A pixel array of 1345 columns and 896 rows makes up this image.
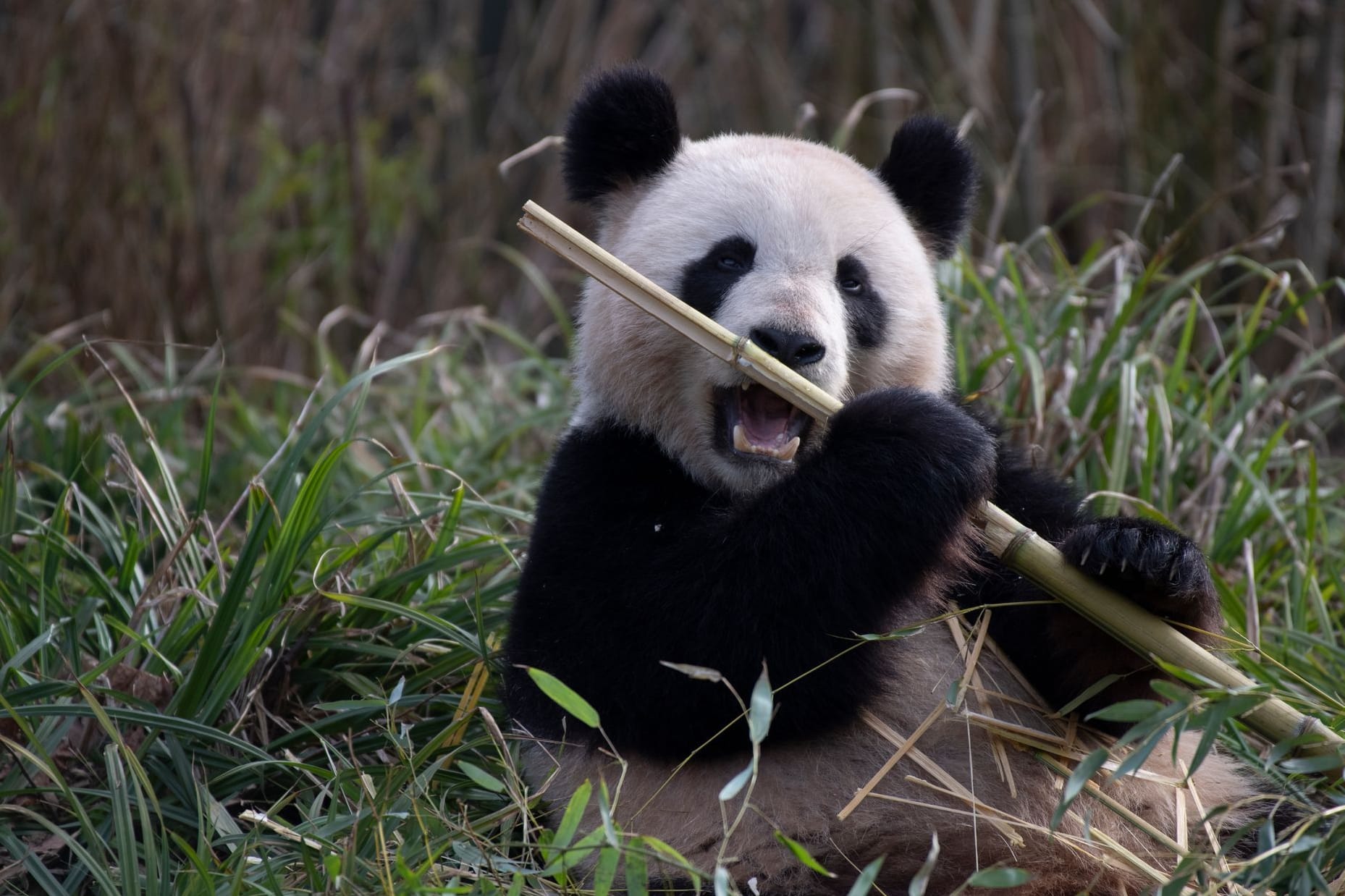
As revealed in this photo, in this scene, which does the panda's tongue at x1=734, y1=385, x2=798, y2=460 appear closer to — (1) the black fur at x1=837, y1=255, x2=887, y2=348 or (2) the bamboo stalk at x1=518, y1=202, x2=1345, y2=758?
(2) the bamboo stalk at x1=518, y1=202, x2=1345, y2=758

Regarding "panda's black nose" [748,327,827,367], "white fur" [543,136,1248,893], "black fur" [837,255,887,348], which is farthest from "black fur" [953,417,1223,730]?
"panda's black nose" [748,327,827,367]

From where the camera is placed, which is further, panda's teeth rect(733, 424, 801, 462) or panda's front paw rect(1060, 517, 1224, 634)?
panda's teeth rect(733, 424, 801, 462)

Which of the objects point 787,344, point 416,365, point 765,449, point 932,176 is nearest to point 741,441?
point 765,449

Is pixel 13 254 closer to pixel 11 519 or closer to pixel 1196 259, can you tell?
pixel 11 519

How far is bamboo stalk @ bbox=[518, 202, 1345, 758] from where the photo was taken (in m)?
2.45

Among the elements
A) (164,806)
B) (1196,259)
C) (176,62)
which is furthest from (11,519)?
(1196,259)

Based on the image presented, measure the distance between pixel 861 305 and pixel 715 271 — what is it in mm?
374

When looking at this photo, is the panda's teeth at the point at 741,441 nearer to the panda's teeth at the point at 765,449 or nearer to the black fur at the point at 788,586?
the panda's teeth at the point at 765,449

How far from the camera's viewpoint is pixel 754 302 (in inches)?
116

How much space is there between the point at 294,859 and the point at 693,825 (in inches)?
32.7

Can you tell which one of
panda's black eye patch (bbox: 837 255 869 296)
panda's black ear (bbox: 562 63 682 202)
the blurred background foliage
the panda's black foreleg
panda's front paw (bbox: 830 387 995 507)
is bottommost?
the blurred background foliage

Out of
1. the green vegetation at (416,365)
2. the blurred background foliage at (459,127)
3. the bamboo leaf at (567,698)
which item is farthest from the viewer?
→ the blurred background foliage at (459,127)

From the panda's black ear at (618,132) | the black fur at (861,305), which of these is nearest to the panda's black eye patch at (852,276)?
the black fur at (861,305)

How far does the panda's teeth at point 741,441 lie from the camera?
2.91 m
